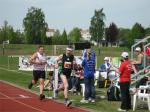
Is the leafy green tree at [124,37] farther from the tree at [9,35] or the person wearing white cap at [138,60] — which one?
the person wearing white cap at [138,60]

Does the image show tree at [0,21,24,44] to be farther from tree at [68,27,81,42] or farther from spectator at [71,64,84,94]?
spectator at [71,64,84,94]

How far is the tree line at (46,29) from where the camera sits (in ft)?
389

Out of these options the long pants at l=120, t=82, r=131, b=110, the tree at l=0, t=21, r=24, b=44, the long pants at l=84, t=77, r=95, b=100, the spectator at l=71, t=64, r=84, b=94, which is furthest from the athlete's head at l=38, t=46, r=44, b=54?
the tree at l=0, t=21, r=24, b=44

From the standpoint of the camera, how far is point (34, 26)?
136 metres

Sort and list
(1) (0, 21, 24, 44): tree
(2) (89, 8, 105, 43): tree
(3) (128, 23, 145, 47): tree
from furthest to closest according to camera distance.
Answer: (2) (89, 8, 105, 43): tree < (1) (0, 21, 24, 44): tree < (3) (128, 23, 145, 47): tree

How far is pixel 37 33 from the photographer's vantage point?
132m

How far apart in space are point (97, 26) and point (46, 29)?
55.7ft

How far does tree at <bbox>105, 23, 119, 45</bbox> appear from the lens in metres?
139

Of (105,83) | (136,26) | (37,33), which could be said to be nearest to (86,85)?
(105,83)

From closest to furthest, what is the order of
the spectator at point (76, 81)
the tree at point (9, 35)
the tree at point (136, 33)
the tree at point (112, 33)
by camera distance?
1. the spectator at point (76, 81)
2. the tree at point (136, 33)
3. the tree at point (9, 35)
4. the tree at point (112, 33)

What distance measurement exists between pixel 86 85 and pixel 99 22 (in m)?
130

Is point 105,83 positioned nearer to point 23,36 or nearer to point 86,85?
point 86,85

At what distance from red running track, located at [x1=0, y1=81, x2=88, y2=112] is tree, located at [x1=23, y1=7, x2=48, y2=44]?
108144mm

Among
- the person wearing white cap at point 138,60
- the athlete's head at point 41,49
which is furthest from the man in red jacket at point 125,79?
the athlete's head at point 41,49
